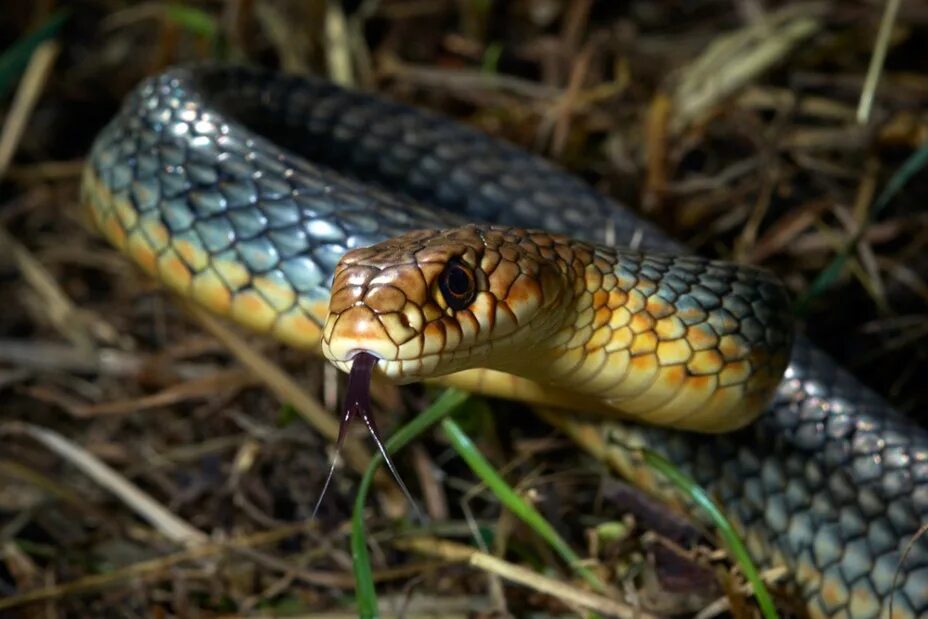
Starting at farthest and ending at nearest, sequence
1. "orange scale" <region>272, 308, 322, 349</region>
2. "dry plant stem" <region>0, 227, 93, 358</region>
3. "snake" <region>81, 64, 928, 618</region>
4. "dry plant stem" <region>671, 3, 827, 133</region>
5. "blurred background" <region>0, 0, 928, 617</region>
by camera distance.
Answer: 1. "dry plant stem" <region>671, 3, 827, 133</region>
2. "dry plant stem" <region>0, 227, 93, 358</region>
3. "blurred background" <region>0, 0, 928, 617</region>
4. "orange scale" <region>272, 308, 322, 349</region>
5. "snake" <region>81, 64, 928, 618</region>

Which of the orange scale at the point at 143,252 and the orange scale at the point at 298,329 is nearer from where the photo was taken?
the orange scale at the point at 298,329

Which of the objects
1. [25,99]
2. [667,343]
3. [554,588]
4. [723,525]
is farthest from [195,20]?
[723,525]

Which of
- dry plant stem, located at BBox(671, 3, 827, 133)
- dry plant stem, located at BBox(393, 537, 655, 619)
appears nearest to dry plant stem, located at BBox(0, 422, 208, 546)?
dry plant stem, located at BBox(393, 537, 655, 619)

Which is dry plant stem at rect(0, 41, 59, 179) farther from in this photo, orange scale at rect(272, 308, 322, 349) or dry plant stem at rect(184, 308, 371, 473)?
orange scale at rect(272, 308, 322, 349)

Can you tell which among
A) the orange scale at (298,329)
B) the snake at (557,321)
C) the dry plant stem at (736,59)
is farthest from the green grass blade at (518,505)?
the dry plant stem at (736,59)

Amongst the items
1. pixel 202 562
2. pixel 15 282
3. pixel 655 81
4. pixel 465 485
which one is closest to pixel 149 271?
pixel 202 562

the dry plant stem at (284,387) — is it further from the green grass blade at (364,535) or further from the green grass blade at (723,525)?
the green grass blade at (723,525)

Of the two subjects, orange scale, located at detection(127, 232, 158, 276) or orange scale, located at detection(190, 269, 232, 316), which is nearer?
orange scale, located at detection(190, 269, 232, 316)
